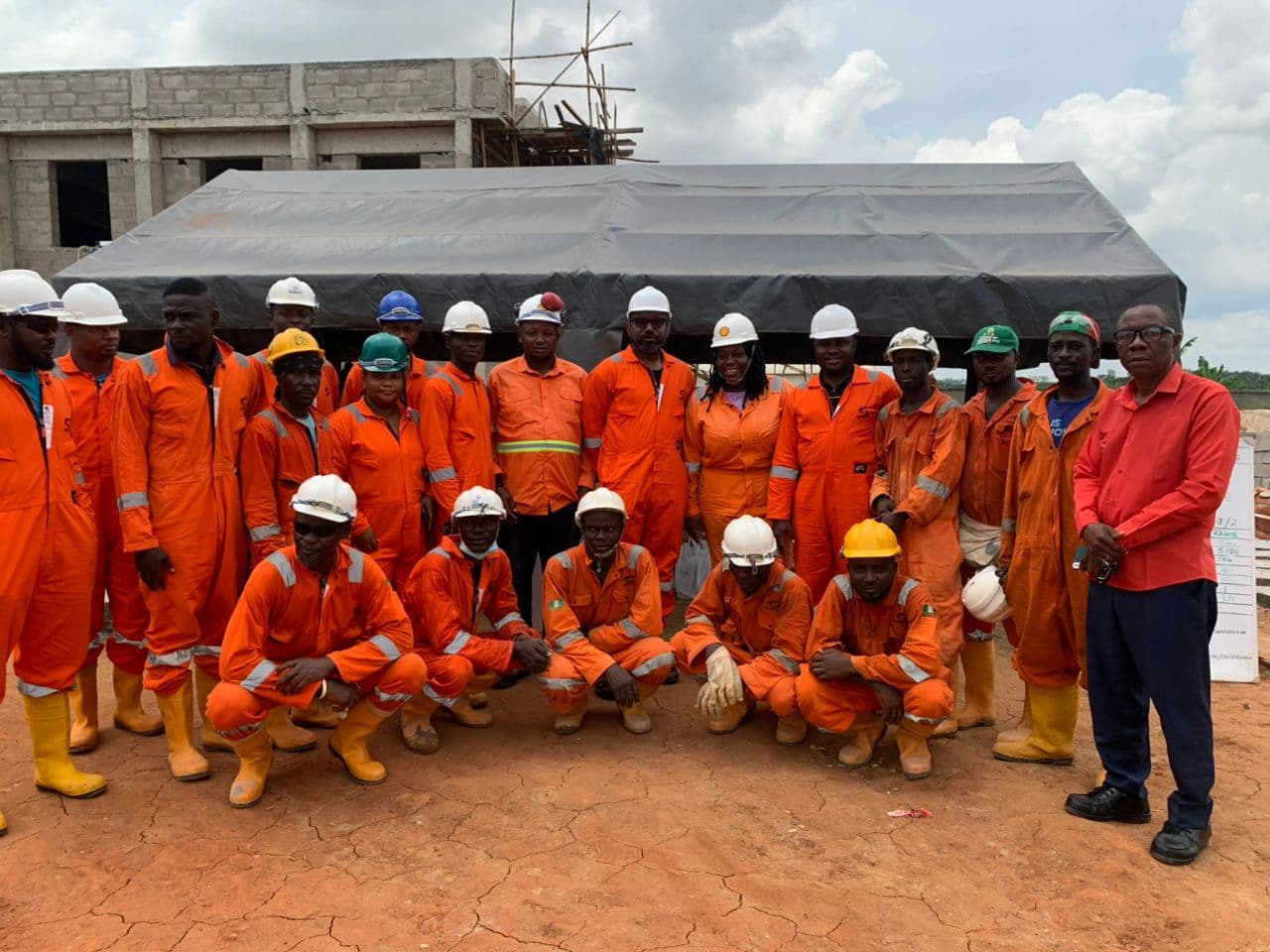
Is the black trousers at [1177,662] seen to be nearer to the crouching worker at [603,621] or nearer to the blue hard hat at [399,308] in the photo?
the crouching worker at [603,621]

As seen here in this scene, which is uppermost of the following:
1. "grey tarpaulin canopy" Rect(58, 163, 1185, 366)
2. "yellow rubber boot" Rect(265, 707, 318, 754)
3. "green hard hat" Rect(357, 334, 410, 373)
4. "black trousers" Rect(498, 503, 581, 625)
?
"grey tarpaulin canopy" Rect(58, 163, 1185, 366)

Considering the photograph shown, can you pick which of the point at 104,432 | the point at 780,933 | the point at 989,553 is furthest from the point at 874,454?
the point at 104,432

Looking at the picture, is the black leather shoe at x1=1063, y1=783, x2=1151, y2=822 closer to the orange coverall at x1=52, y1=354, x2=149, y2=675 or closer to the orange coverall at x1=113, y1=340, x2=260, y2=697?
the orange coverall at x1=113, y1=340, x2=260, y2=697

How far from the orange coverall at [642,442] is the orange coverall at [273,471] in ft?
5.27

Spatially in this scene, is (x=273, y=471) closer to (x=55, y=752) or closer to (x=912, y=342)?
(x=55, y=752)

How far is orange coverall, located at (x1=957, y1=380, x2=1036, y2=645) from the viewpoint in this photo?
170 inches

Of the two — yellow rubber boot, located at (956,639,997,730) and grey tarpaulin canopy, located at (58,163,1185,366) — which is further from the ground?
grey tarpaulin canopy, located at (58,163,1185,366)

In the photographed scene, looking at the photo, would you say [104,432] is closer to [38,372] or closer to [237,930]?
[38,372]

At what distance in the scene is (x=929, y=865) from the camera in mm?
3213

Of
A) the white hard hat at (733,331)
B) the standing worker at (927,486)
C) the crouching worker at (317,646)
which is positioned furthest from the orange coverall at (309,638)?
the standing worker at (927,486)

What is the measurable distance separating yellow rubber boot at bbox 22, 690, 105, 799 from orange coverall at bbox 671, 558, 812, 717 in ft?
8.62

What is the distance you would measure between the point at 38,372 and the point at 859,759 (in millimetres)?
3891

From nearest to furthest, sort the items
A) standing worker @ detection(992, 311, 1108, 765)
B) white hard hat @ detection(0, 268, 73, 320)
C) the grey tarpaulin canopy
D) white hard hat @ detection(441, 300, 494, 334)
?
1. white hard hat @ detection(0, 268, 73, 320)
2. standing worker @ detection(992, 311, 1108, 765)
3. white hard hat @ detection(441, 300, 494, 334)
4. the grey tarpaulin canopy

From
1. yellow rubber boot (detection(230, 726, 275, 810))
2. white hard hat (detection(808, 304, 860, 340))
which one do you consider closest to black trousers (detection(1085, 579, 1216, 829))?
white hard hat (detection(808, 304, 860, 340))
